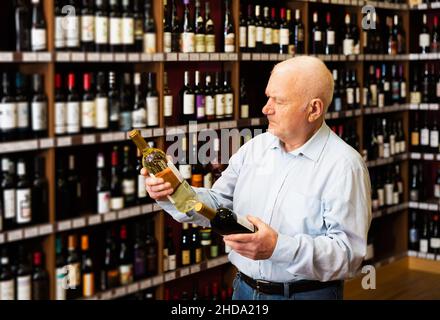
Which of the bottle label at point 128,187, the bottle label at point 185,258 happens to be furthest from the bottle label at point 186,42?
the bottle label at point 185,258

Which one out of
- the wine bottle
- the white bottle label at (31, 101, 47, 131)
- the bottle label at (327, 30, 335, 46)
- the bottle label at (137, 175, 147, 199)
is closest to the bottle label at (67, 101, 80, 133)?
the white bottle label at (31, 101, 47, 131)

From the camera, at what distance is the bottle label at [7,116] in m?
3.39

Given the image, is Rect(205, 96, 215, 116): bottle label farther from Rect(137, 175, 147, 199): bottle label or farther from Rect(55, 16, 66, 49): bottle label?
Rect(55, 16, 66, 49): bottle label

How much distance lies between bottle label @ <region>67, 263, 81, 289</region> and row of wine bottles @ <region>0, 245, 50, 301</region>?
14cm

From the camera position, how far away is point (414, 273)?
5.98m

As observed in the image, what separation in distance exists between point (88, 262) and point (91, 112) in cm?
80

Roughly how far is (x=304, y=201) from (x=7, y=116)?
1.65m

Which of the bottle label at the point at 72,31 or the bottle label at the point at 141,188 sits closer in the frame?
the bottle label at the point at 72,31

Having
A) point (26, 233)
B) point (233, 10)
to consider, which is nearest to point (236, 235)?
point (26, 233)

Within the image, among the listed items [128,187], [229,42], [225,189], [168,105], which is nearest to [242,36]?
[229,42]

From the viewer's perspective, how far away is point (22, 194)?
3516 millimetres

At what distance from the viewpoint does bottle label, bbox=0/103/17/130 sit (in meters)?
3.39

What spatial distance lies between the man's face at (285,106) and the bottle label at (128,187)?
167 cm

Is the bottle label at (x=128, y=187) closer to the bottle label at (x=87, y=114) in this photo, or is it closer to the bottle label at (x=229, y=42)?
the bottle label at (x=87, y=114)
